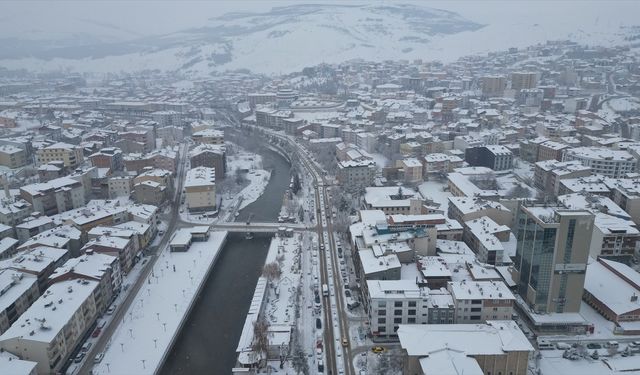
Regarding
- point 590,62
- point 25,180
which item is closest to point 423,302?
point 25,180

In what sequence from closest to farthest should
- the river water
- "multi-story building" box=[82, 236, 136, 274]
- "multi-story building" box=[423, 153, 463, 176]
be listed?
1. the river water
2. "multi-story building" box=[82, 236, 136, 274]
3. "multi-story building" box=[423, 153, 463, 176]

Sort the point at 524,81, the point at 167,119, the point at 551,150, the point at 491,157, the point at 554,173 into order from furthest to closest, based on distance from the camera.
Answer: the point at 524,81 → the point at 167,119 → the point at 551,150 → the point at 491,157 → the point at 554,173

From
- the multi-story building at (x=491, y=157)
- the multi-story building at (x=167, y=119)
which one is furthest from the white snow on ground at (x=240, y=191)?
the multi-story building at (x=491, y=157)

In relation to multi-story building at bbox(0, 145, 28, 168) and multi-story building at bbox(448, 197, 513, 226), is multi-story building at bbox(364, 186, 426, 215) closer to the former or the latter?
multi-story building at bbox(448, 197, 513, 226)

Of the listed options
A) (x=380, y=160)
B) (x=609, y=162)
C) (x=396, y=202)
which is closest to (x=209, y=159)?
(x=380, y=160)

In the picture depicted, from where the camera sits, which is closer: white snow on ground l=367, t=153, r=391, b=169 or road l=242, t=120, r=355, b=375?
road l=242, t=120, r=355, b=375

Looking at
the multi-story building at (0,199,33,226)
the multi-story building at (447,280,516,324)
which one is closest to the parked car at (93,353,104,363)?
the multi-story building at (447,280,516,324)

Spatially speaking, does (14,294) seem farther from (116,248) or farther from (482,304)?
(482,304)
